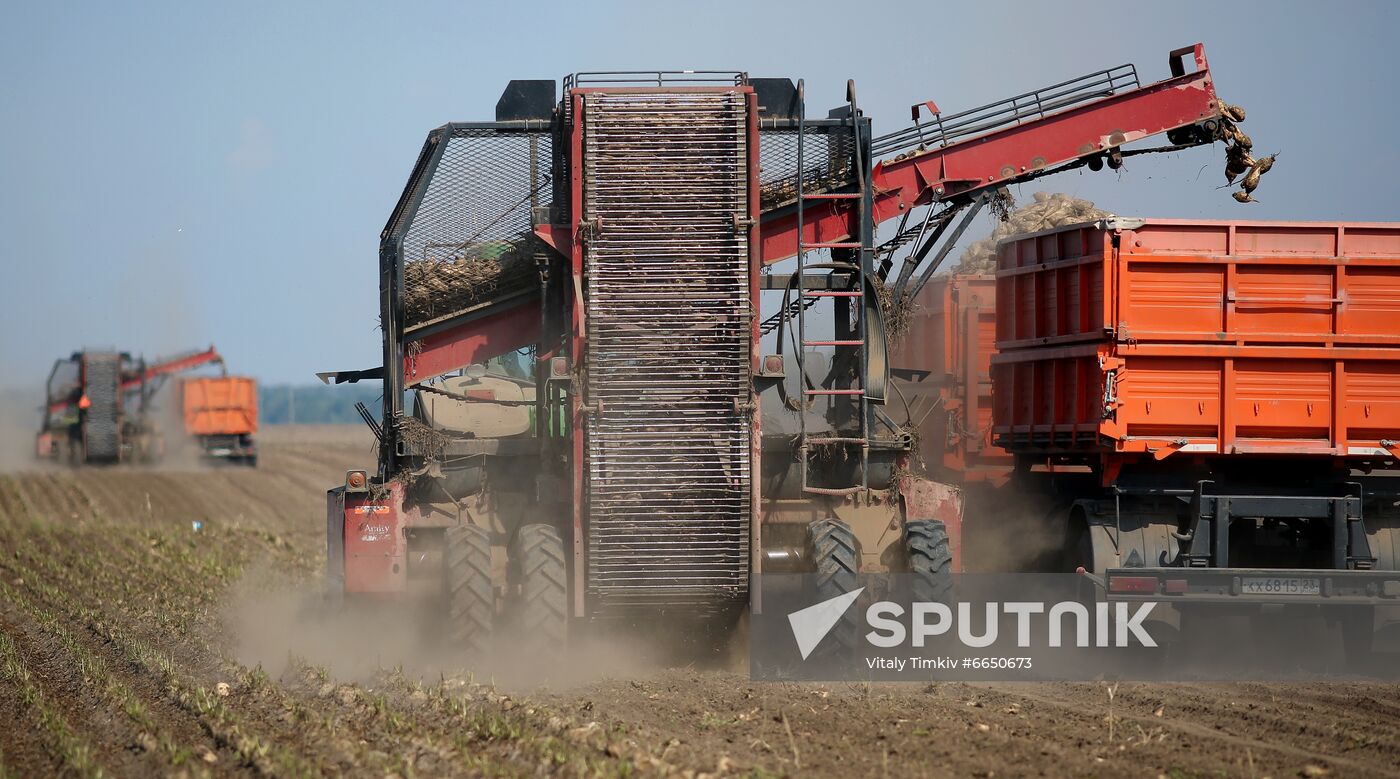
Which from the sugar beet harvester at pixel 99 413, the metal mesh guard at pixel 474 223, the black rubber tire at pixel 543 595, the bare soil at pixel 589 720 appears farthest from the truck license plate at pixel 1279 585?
the sugar beet harvester at pixel 99 413

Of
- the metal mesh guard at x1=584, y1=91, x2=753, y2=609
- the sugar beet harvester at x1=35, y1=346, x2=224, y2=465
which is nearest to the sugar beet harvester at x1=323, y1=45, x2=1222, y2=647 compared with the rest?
the metal mesh guard at x1=584, y1=91, x2=753, y2=609

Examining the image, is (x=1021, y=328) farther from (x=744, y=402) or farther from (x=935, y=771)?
(x=935, y=771)

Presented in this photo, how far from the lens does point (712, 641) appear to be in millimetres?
11984

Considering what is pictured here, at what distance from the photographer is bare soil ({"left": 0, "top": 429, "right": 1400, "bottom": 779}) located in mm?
7836

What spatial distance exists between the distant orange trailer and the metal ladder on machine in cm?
368

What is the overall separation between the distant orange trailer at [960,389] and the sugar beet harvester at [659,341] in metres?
2.55

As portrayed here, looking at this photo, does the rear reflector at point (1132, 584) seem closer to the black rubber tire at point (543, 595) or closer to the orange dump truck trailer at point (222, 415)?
the black rubber tire at point (543, 595)

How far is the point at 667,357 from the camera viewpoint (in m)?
11.4

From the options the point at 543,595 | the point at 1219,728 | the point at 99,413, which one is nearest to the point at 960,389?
the point at 543,595

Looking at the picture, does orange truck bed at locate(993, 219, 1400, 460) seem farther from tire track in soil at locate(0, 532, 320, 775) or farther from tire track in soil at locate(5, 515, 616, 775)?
tire track in soil at locate(0, 532, 320, 775)

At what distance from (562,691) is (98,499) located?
25034mm

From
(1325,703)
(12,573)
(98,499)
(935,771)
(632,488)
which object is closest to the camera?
(935,771)

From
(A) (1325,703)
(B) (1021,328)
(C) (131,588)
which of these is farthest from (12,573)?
(A) (1325,703)

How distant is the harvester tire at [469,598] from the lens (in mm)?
11609
